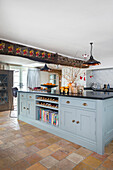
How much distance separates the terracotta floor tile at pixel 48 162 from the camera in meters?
1.79

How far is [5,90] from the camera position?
5.40 m

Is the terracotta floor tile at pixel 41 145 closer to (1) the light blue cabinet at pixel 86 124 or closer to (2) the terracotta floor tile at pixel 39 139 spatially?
(2) the terracotta floor tile at pixel 39 139

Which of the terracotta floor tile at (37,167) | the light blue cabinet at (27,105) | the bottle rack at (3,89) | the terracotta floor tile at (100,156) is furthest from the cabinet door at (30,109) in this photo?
the bottle rack at (3,89)

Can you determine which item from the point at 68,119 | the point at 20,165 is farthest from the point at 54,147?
the point at 20,165

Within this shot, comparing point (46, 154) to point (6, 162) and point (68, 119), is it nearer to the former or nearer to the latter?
point (6, 162)

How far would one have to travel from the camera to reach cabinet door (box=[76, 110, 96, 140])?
7.15 feet

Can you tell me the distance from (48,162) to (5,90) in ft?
13.9

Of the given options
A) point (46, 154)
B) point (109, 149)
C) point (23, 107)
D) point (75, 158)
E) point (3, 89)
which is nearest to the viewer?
point (75, 158)

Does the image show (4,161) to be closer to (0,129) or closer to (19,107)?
(0,129)

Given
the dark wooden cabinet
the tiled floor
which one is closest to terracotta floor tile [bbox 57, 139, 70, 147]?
the tiled floor

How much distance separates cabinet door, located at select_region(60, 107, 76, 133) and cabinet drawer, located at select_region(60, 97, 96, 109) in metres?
0.13

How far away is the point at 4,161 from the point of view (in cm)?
189

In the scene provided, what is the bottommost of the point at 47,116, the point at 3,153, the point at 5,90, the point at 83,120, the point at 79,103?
the point at 3,153

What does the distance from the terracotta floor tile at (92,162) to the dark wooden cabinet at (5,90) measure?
4.39 m
